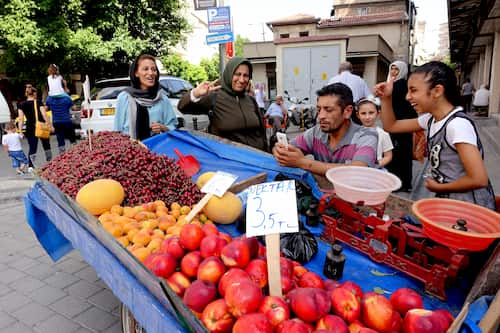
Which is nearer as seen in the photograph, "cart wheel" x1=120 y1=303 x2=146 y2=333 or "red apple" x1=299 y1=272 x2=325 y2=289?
"red apple" x1=299 y1=272 x2=325 y2=289

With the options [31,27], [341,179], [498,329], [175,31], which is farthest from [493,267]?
[175,31]

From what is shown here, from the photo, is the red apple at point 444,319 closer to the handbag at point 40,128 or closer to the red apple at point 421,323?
the red apple at point 421,323

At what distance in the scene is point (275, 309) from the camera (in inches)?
44.3

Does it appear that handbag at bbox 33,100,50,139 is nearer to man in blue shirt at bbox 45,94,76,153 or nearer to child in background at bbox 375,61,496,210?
man in blue shirt at bbox 45,94,76,153

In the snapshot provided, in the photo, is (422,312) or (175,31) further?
(175,31)

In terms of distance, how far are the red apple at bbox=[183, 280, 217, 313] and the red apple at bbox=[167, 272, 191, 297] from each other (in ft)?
0.31

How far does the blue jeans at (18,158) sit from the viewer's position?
21.8 feet

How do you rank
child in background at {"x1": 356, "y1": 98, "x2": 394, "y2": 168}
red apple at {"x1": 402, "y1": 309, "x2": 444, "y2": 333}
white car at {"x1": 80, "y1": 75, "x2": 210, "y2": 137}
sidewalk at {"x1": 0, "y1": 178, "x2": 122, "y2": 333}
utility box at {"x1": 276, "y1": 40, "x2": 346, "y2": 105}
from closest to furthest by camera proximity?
red apple at {"x1": 402, "y1": 309, "x2": 444, "y2": 333} → sidewalk at {"x1": 0, "y1": 178, "x2": 122, "y2": 333} → child in background at {"x1": 356, "y1": 98, "x2": 394, "y2": 168} → white car at {"x1": 80, "y1": 75, "x2": 210, "y2": 137} → utility box at {"x1": 276, "y1": 40, "x2": 346, "y2": 105}

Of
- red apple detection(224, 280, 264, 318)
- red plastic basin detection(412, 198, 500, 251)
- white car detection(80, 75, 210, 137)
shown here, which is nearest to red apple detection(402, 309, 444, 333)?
red plastic basin detection(412, 198, 500, 251)

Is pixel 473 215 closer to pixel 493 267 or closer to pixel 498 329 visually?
pixel 493 267

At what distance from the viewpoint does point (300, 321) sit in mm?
1085

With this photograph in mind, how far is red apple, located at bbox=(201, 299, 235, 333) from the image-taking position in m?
1.14

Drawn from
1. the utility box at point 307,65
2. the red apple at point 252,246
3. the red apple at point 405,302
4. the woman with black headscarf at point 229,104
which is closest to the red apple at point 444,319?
the red apple at point 405,302

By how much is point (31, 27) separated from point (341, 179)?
12.4 meters
